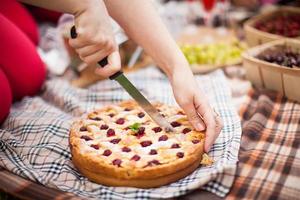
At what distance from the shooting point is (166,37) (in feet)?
4.36

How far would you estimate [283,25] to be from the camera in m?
1.88

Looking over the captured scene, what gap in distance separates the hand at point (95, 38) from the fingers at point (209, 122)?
0.76ft

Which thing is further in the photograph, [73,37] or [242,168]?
[242,168]

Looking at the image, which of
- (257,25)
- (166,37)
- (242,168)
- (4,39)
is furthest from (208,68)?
(4,39)

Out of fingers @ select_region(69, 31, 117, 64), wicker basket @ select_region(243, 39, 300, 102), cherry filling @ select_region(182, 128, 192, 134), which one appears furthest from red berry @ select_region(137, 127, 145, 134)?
wicker basket @ select_region(243, 39, 300, 102)

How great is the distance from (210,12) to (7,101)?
108 cm

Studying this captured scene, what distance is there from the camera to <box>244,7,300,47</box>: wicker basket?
1.77 m

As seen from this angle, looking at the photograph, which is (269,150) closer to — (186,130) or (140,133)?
(186,130)

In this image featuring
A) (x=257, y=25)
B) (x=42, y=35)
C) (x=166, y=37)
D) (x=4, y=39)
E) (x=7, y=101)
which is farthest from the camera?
(x=42, y=35)

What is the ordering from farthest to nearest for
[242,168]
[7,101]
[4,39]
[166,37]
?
[4,39] → [7,101] → [166,37] → [242,168]

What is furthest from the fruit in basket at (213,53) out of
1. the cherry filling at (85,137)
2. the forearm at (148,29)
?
the cherry filling at (85,137)

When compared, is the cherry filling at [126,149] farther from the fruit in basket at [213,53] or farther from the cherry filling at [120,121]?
the fruit in basket at [213,53]

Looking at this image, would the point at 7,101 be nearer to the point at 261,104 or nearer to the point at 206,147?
the point at 206,147

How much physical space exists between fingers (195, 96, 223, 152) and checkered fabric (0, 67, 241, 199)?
0.17 feet
